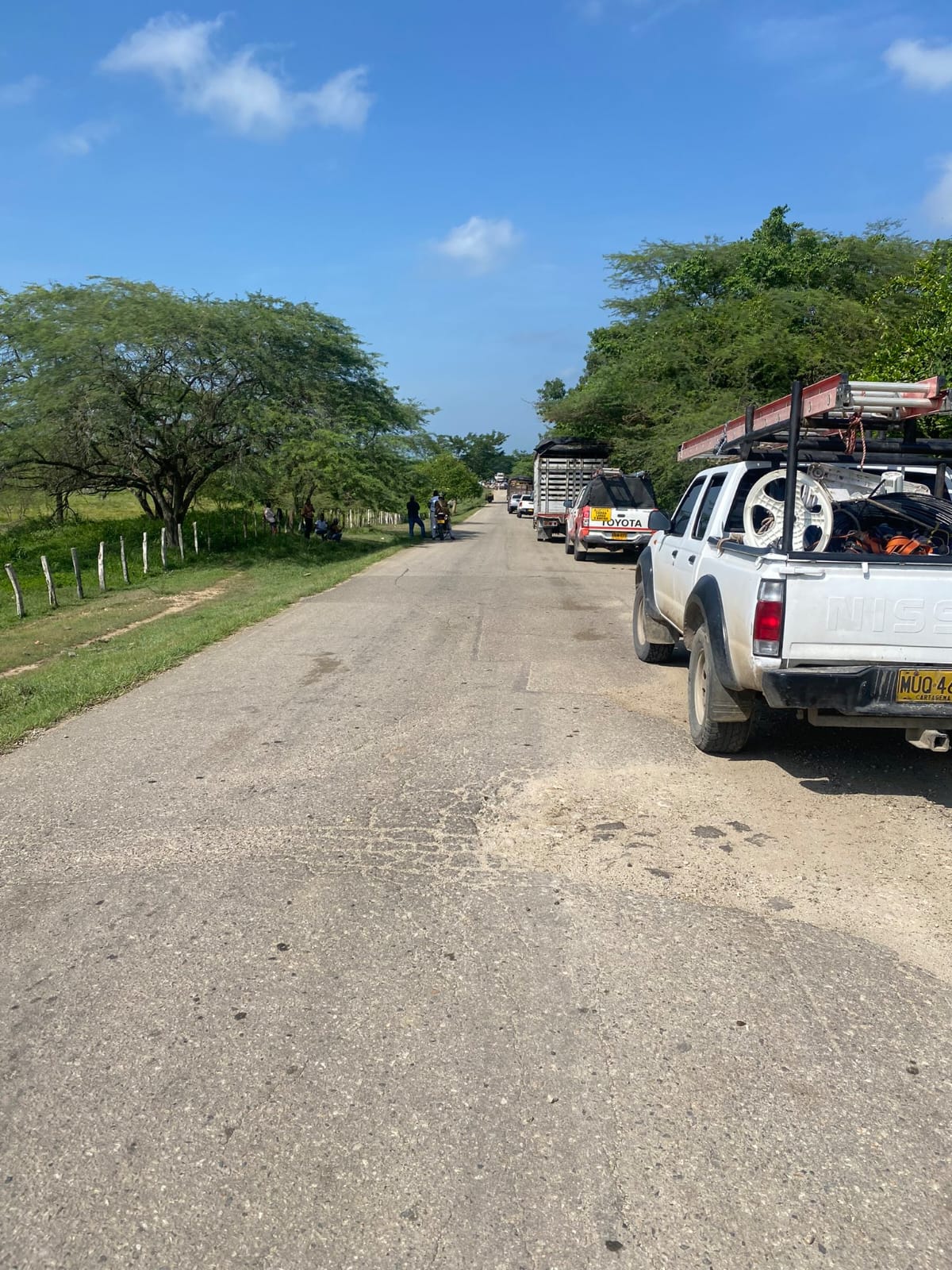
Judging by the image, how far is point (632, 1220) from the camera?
2.31 meters

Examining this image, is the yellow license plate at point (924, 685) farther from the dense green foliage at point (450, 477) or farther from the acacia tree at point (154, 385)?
the dense green foliage at point (450, 477)

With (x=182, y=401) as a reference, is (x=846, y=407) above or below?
below

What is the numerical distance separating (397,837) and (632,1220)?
2.53 metres

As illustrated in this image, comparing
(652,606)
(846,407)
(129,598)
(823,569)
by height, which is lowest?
(129,598)

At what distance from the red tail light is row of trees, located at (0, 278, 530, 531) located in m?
20.5

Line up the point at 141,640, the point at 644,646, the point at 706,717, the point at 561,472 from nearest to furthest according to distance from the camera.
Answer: the point at 706,717 → the point at 644,646 → the point at 141,640 → the point at 561,472

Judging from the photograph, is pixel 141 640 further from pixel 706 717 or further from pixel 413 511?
pixel 413 511

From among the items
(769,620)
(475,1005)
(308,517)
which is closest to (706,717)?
(769,620)

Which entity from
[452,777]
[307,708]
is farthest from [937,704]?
[307,708]

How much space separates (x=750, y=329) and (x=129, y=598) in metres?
16.0

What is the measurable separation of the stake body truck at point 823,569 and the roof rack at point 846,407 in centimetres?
1

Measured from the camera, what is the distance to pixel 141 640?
11992 mm

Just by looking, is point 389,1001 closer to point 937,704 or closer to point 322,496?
point 937,704

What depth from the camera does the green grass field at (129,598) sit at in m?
8.77
